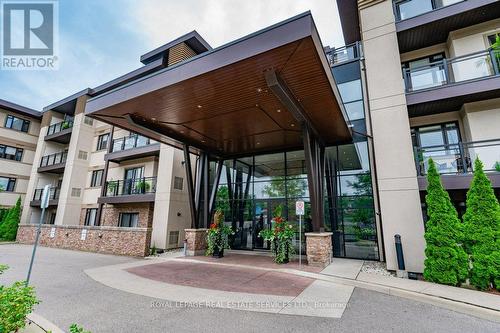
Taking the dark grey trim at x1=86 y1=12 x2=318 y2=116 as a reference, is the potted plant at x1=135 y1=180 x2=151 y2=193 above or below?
below

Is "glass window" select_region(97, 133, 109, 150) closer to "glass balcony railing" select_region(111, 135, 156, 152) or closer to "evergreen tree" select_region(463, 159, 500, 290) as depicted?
"glass balcony railing" select_region(111, 135, 156, 152)

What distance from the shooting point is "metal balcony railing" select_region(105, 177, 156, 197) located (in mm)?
16375

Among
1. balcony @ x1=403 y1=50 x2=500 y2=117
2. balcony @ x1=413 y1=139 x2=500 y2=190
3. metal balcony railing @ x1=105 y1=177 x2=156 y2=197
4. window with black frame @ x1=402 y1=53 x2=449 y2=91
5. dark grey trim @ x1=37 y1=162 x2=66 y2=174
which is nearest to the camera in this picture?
balcony @ x1=413 y1=139 x2=500 y2=190

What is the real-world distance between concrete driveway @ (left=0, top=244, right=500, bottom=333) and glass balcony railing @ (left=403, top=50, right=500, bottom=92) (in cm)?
804

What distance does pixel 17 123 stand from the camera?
2389 cm

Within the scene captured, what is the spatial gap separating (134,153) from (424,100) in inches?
644

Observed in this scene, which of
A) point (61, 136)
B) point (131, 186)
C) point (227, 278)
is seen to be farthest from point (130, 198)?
point (61, 136)

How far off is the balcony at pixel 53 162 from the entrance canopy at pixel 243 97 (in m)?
15.7

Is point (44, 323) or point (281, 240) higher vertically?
point (281, 240)

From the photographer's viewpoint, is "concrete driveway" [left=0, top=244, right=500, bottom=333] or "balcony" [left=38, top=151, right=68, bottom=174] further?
"balcony" [left=38, top=151, right=68, bottom=174]

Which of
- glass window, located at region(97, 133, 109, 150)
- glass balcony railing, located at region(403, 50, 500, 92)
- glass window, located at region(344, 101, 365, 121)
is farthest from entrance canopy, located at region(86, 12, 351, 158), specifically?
glass window, located at region(97, 133, 109, 150)

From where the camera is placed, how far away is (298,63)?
655cm

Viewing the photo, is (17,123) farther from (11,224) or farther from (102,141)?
(102,141)

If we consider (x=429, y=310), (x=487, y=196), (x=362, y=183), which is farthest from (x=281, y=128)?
(x=429, y=310)
